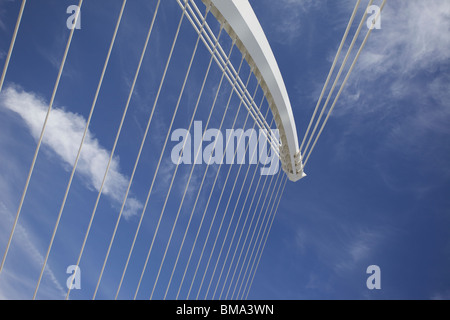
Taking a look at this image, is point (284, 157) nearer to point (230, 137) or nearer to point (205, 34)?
point (230, 137)

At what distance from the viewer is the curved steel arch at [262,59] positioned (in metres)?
6.89

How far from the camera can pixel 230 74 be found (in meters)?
8.19

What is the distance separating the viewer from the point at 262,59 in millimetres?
8570

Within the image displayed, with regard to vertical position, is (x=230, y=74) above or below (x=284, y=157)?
below

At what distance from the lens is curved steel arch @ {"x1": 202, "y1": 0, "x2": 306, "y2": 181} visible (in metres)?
6.89
